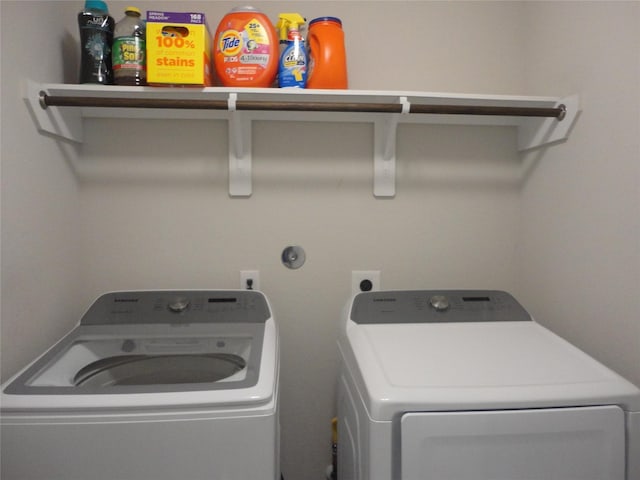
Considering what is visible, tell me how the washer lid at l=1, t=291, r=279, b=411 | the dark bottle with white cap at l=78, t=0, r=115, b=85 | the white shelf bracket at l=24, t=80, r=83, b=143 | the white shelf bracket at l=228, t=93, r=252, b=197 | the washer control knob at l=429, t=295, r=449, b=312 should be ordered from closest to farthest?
the washer lid at l=1, t=291, r=279, b=411 → the white shelf bracket at l=24, t=80, r=83, b=143 → the dark bottle with white cap at l=78, t=0, r=115, b=85 → the washer control knob at l=429, t=295, r=449, b=312 → the white shelf bracket at l=228, t=93, r=252, b=197

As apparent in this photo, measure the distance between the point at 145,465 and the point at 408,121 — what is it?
1552mm

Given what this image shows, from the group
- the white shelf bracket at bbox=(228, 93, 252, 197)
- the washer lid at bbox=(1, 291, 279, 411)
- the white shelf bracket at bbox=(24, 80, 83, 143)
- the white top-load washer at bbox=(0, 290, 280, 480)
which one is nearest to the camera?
the white top-load washer at bbox=(0, 290, 280, 480)

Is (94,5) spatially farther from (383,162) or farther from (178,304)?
(383,162)

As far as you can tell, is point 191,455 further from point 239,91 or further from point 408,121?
point 408,121

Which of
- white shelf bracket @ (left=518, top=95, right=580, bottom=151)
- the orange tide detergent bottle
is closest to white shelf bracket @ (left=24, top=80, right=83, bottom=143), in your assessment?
the orange tide detergent bottle

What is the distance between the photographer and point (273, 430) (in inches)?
38.6

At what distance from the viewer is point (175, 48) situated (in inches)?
51.5

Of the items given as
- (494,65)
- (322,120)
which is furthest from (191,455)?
(494,65)

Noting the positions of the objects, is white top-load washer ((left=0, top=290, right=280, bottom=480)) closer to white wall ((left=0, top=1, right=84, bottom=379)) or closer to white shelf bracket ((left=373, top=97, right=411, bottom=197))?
white wall ((left=0, top=1, right=84, bottom=379))

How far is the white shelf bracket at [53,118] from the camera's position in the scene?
4.22 feet

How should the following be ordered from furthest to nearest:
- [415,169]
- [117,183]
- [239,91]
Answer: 1. [415,169]
2. [117,183]
3. [239,91]

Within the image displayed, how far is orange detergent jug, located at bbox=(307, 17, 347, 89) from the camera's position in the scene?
1475mm

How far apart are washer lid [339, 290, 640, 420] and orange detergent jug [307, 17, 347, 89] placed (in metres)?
0.93

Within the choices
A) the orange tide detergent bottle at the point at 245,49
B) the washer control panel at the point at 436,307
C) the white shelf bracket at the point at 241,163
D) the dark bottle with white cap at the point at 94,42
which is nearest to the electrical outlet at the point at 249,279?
the white shelf bracket at the point at 241,163
